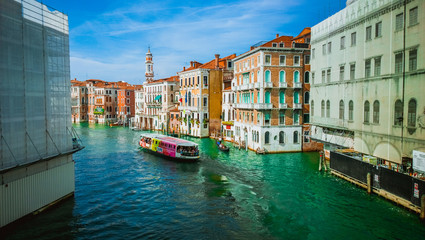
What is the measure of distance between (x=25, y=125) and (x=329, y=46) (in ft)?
72.4

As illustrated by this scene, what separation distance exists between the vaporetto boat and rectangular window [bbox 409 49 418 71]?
18.3 metres

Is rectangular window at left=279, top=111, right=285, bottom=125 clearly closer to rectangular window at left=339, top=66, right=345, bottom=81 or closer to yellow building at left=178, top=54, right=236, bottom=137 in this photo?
rectangular window at left=339, top=66, right=345, bottom=81

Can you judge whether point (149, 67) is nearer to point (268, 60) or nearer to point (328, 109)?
point (268, 60)

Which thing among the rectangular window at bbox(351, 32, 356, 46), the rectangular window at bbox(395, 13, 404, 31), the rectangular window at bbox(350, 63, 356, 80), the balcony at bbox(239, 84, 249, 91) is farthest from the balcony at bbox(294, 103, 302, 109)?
the rectangular window at bbox(395, 13, 404, 31)

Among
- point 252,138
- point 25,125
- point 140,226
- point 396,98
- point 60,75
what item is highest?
point 60,75

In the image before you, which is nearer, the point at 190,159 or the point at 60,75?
the point at 60,75

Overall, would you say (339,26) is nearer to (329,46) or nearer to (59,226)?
(329,46)

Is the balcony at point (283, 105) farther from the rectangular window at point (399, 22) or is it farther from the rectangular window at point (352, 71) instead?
the rectangular window at point (399, 22)

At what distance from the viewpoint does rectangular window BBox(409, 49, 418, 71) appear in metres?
15.7

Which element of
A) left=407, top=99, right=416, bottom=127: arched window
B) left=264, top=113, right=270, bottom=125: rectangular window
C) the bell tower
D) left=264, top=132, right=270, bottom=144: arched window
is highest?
the bell tower

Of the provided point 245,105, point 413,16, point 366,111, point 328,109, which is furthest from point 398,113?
point 245,105

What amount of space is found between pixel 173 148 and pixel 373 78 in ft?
59.0

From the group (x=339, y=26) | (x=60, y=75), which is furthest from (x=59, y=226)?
(x=339, y=26)

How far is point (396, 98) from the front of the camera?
56.2ft
